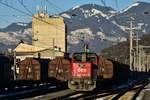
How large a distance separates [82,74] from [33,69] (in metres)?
17.5

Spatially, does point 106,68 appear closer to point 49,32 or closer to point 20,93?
point 20,93

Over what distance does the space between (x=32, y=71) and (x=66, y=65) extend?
13.8 feet

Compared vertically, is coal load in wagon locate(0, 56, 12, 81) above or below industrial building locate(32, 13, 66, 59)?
below

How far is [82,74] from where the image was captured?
41281mm

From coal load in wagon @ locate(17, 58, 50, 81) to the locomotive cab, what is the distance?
16.4m

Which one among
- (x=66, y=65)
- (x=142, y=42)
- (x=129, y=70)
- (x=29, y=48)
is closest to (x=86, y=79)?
(x=66, y=65)

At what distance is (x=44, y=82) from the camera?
60562 mm

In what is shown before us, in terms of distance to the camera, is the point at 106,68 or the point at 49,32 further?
the point at 49,32

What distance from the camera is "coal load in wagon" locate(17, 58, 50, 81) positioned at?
5775 cm

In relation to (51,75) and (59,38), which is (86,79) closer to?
(51,75)

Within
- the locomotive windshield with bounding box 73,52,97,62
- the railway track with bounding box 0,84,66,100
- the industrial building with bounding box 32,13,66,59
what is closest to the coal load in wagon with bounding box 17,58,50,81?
the railway track with bounding box 0,84,66,100

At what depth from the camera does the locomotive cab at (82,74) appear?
134 ft

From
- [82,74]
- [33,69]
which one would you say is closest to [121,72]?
[33,69]

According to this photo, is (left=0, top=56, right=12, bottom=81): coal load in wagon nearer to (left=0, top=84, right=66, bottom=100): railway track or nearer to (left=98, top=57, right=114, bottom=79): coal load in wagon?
Result: (left=0, top=84, right=66, bottom=100): railway track
